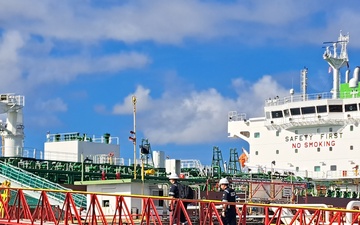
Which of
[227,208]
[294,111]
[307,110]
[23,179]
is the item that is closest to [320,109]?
[307,110]

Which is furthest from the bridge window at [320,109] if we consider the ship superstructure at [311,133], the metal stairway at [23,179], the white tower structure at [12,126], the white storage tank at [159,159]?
the metal stairway at [23,179]

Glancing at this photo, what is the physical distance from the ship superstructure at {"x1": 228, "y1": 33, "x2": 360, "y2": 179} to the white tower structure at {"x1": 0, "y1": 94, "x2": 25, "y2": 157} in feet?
69.1

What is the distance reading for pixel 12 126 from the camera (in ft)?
184

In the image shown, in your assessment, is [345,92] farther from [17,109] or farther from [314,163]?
[17,109]

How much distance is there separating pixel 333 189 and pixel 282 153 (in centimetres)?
538

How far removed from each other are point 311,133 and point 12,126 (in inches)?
1004

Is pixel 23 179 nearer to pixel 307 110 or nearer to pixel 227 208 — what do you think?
pixel 227 208

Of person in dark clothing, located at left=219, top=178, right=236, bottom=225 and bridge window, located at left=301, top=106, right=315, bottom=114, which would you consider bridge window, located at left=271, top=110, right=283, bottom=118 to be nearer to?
bridge window, located at left=301, top=106, right=315, bottom=114

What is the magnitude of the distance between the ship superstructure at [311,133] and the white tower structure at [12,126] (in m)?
21.1

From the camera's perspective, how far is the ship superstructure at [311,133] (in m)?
62.6

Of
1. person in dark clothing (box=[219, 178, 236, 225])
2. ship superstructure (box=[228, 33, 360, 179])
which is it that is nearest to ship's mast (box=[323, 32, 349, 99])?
ship superstructure (box=[228, 33, 360, 179])

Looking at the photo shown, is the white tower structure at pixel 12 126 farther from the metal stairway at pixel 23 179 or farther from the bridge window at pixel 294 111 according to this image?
the bridge window at pixel 294 111

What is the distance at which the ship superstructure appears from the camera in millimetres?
62594

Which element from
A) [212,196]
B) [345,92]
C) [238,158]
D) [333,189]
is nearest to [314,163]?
[333,189]
